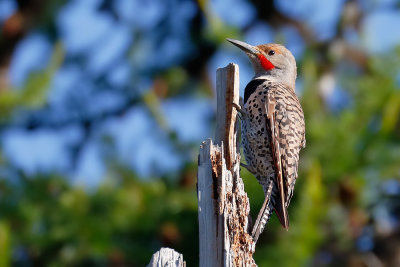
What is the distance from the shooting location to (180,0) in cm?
1426

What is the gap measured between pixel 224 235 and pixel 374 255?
252 inches

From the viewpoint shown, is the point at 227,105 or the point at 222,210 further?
the point at 227,105

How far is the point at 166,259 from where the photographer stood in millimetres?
4219

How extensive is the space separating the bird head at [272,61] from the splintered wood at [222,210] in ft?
7.69

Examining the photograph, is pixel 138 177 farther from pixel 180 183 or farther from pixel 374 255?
pixel 374 255

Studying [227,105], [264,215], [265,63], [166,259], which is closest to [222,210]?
[166,259]

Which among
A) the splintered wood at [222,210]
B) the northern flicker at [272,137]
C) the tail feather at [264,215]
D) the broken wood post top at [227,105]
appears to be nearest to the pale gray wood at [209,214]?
the splintered wood at [222,210]

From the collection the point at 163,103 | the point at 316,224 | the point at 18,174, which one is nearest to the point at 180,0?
the point at 163,103

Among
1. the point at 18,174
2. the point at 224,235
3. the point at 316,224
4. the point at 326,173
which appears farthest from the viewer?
the point at 18,174

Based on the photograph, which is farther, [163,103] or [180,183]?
[163,103]

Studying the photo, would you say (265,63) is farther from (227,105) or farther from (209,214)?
(209,214)

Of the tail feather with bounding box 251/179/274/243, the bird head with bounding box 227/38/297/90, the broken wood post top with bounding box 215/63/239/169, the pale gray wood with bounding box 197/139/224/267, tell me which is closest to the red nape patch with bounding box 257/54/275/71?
the bird head with bounding box 227/38/297/90

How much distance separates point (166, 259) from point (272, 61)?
3.10 m

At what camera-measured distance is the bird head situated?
6.91 metres
